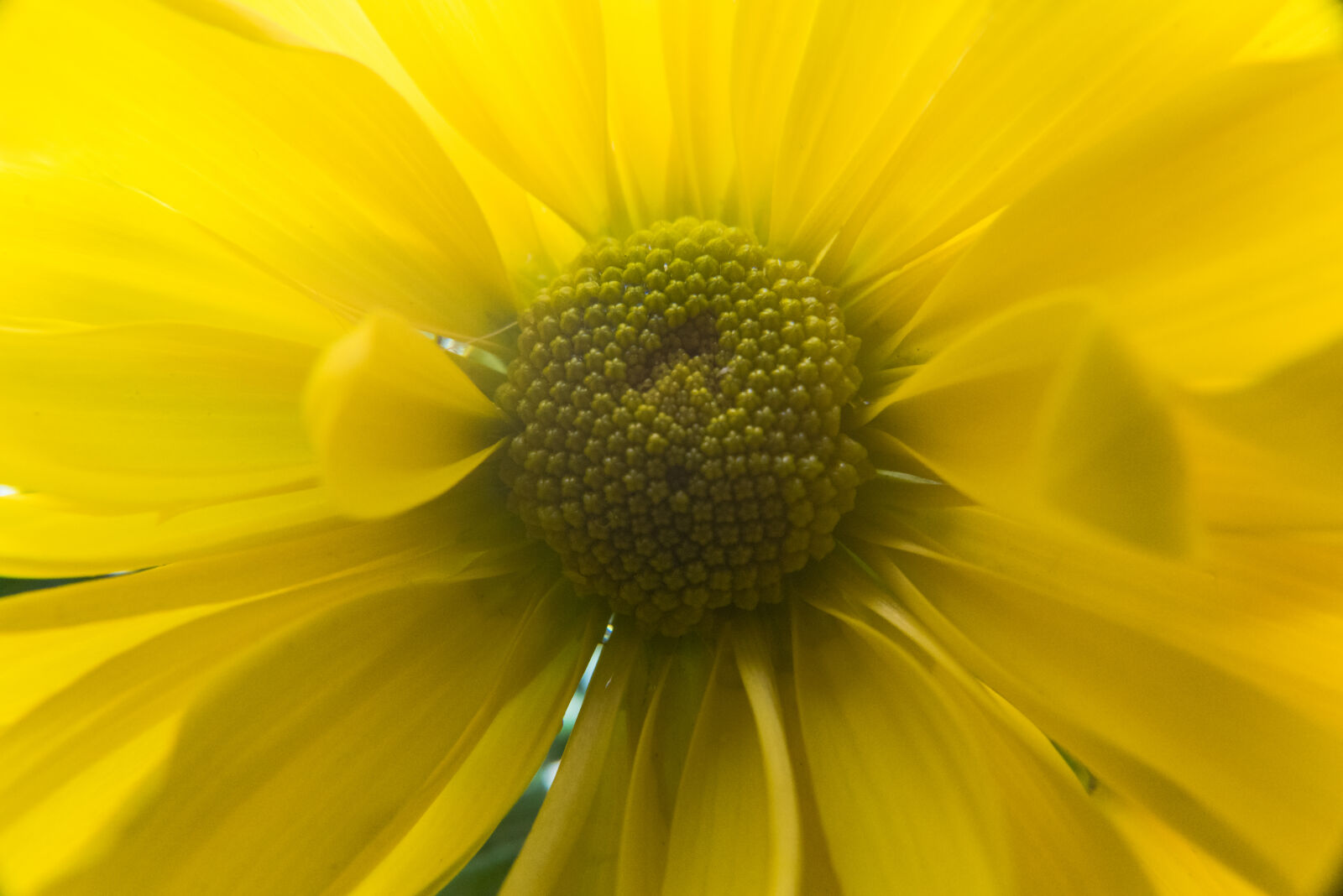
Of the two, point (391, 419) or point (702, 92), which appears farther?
point (702, 92)

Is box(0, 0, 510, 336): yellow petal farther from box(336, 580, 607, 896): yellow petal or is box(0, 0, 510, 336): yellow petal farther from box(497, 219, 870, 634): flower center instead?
box(336, 580, 607, 896): yellow petal

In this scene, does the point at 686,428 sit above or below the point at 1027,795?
above

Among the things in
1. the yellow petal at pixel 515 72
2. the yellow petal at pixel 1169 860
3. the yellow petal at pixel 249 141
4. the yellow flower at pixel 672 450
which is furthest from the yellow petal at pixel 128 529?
the yellow petal at pixel 1169 860

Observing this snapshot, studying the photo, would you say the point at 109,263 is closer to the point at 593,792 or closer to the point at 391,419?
the point at 391,419

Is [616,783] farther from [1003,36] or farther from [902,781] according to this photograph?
[1003,36]

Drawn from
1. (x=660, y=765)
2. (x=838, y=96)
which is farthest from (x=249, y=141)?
(x=660, y=765)

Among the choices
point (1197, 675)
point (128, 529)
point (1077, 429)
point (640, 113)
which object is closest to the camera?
point (1077, 429)

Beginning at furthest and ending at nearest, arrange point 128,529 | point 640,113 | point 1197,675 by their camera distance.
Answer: point 640,113 → point 128,529 → point 1197,675

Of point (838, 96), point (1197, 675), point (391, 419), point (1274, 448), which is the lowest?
point (1197, 675)

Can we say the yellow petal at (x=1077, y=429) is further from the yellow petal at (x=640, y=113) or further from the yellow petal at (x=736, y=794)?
the yellow petal at (x=640, y=113)
